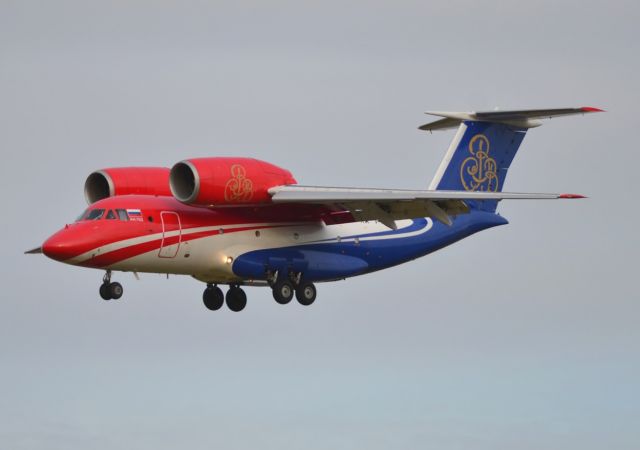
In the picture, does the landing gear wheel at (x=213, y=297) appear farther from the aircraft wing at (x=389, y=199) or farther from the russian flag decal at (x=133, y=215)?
the russian flag decal at (x=133, y=215)

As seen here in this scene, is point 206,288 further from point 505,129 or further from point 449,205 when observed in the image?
point 505,129

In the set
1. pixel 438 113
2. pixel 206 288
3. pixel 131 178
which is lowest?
pixel 206 288

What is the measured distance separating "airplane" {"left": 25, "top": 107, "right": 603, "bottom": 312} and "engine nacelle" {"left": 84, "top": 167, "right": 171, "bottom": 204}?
0.08 feet

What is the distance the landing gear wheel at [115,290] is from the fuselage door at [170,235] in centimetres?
99

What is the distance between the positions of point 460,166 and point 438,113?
51.9 inches

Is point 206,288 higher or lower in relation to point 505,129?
lower

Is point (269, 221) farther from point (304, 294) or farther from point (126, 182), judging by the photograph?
point (126, 182)

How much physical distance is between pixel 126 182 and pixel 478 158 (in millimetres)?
7204

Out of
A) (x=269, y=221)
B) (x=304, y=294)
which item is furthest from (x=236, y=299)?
(x=269, y=221)

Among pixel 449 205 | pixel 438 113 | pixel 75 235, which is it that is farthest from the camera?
pixel 438 113

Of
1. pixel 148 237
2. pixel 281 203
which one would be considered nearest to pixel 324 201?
pixel 281 203

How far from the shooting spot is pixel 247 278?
27.0 meters

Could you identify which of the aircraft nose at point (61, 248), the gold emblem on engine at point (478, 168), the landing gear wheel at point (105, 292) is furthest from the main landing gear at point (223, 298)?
the gold emblem on engine at point (478, 168)

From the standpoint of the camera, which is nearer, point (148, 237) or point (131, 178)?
point (148, 237)
